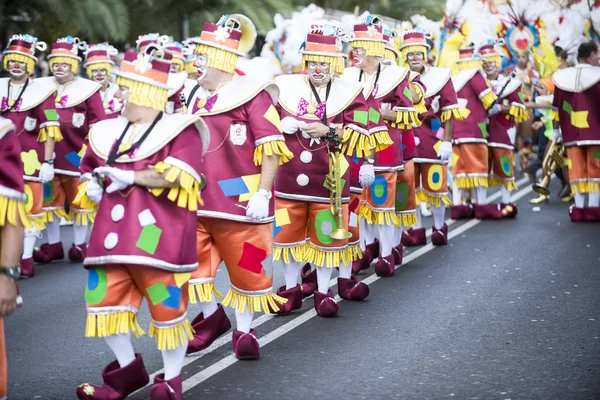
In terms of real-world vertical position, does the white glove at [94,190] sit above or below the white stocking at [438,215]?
above

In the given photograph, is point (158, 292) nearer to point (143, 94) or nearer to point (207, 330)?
point (143, 94)

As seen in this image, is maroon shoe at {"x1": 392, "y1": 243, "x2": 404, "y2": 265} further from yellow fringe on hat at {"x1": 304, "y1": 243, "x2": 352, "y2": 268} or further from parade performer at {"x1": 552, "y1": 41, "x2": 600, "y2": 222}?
parade performer at {"x1": 552, "y1": 41, "x2": 600, "y2": 222}

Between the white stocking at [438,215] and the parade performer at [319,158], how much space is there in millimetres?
3490

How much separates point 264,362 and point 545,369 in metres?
1.84

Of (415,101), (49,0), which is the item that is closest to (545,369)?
(415,101)

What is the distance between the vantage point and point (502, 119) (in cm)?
1371

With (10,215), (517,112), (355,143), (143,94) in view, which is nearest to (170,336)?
(10,215)

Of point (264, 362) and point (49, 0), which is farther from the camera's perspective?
point (49, 0)

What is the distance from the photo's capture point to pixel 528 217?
13.9 meters

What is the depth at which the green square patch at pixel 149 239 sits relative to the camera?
18.0ft

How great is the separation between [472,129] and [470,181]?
0.69 metres

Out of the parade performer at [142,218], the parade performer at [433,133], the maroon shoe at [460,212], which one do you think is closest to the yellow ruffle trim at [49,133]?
the parade performer at [433,133]

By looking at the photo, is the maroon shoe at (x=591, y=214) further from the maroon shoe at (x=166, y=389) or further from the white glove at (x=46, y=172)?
the maroon shoe at (x=166, y=389)

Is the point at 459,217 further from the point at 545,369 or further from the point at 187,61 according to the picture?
the point at 545,369
